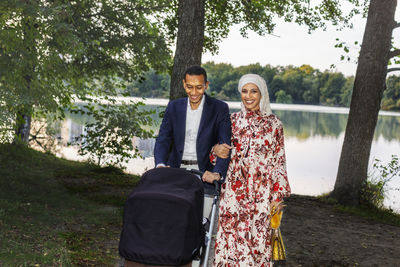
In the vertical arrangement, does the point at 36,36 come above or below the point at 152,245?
above

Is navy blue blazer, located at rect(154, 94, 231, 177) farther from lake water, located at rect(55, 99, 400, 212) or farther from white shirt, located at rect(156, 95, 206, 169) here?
lake water, located at rect(55, 99, 400, 212)

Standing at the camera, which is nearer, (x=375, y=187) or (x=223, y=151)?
(x=223, y=151)

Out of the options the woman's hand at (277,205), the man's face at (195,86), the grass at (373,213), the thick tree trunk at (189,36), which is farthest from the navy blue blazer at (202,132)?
the grass at (373,213)

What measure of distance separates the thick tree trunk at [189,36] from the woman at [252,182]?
419 cm

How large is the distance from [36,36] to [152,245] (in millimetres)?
5310

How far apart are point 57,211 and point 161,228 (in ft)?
18.5

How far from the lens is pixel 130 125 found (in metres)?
12.6

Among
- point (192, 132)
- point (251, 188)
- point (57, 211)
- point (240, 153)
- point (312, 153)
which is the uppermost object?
point (192, 132)

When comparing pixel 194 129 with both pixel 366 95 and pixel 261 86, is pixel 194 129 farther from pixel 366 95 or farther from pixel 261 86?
pixel 366 95

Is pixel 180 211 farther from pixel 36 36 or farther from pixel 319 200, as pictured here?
pixel 319 200

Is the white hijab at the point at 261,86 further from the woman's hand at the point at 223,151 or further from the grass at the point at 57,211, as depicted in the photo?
the grass at the point at 57,211

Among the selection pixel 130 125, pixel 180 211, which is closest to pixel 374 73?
pixel 130 125

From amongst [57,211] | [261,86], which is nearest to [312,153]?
[57,211]

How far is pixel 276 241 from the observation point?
3.95 m
